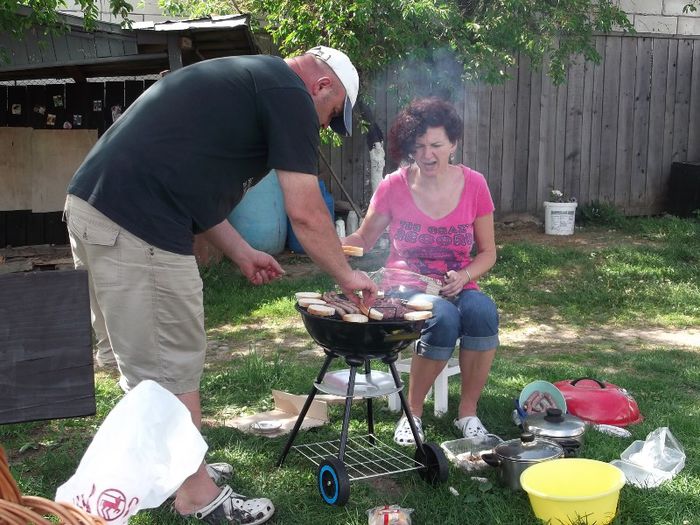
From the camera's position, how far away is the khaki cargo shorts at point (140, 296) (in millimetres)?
2748

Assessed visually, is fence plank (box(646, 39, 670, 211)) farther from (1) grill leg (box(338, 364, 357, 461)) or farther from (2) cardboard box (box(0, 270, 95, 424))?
(2) cardboard box (box(0, 270, 95, 424))

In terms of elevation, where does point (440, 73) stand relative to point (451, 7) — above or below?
below

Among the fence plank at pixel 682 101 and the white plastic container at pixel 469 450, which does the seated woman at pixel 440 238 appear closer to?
the white plastic container at pixel 469 450

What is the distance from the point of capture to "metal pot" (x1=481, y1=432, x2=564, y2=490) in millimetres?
3225

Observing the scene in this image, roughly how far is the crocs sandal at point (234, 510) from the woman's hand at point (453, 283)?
1354 millimetres

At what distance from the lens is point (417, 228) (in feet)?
13.5

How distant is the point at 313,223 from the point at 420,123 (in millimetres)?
1384

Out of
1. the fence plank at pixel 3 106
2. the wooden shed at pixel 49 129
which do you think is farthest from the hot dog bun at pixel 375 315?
the fence plank at pixel 3 106

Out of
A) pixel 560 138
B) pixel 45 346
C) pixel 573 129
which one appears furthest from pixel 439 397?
pixel 573 129

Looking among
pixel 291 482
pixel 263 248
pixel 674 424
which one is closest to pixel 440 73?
pixel 263 248

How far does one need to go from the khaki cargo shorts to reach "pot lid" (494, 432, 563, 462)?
1332 millimetres

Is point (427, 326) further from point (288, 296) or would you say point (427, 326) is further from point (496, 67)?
point (496, 67)

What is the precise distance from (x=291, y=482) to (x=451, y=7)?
546 cm

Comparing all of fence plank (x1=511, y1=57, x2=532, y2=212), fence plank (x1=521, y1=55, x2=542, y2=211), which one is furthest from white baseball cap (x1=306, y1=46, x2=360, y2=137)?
fence plank (x1=521, y1=55, x2=542, y2=211)
